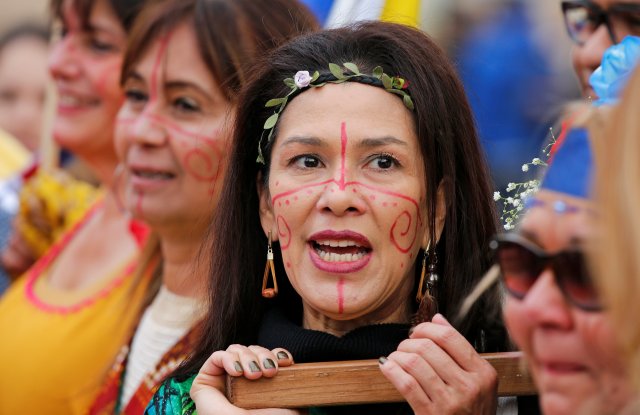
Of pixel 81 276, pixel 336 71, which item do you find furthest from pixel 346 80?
pixel 81 276

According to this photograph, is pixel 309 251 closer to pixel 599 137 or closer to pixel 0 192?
pixel 599 137

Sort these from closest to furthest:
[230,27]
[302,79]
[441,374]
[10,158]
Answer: [441,374]
[302,79]
[230,27]
[10,158]

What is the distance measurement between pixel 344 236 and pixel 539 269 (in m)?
0.80

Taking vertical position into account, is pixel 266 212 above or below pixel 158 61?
below

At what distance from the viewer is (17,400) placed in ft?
14.2

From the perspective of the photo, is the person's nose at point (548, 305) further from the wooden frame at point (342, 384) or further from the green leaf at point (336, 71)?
the green leaf at point (336, 71)

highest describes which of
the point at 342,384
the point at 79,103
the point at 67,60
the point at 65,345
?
the point at 67,60

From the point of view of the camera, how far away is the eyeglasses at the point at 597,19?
308 centimetres

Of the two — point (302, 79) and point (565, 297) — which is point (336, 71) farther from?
point (565, 297)

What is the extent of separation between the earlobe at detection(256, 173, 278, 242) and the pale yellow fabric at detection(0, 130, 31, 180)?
3.65 metres

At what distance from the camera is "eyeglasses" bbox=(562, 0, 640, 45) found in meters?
3.08

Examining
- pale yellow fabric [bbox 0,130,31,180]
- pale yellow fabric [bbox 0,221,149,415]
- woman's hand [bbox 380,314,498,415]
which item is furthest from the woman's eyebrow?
pale yellow fabric [bbox 0,130,31,180]

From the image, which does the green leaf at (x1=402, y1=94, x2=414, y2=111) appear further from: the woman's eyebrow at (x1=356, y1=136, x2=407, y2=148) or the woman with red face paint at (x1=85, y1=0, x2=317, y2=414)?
the woman with red face paint at (x1=85, y1=0, x2=317, y2=414)

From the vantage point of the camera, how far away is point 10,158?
22.2 ft
